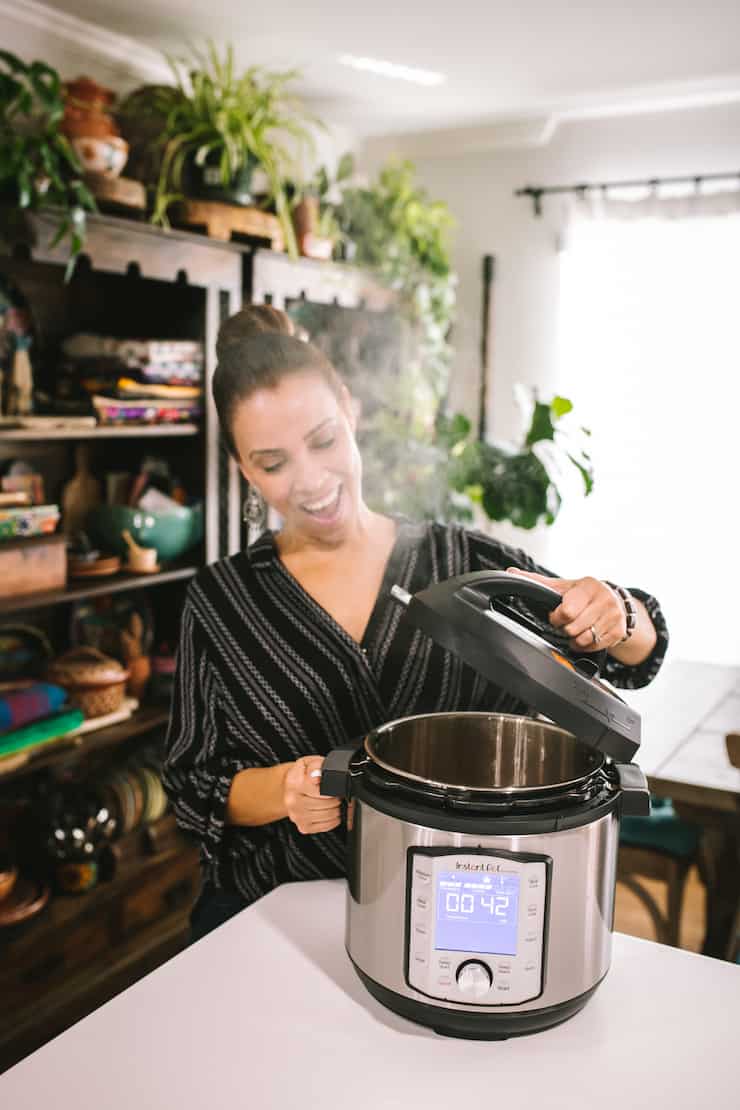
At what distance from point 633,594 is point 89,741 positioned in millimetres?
1706

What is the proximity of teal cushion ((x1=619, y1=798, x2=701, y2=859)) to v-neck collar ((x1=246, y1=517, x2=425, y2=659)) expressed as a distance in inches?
47.0

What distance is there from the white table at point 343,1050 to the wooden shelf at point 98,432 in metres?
1.51

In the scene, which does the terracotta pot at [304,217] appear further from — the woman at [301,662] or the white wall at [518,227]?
the woman at [301,662]

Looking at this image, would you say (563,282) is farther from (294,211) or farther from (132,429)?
(132,429)

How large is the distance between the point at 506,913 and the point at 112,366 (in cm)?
204

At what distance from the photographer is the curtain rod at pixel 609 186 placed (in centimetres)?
340

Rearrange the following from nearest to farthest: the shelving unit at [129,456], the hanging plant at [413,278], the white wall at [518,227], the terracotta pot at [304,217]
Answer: the shelving unit at [129,456] → the terracotta pot at [304,217] → the hanging plant at [413,278] → the white wall at [518,227]

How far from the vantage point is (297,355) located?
109cm

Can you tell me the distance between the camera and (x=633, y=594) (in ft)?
3.76

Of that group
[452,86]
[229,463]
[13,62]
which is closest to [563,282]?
[452,86]

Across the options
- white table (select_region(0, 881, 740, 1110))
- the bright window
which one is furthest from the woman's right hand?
the bright window

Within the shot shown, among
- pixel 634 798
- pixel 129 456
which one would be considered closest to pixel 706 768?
pixel 634 798

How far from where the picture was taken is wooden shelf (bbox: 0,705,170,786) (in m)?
2.30

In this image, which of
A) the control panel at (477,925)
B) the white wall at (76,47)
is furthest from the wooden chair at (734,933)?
the white wall at (76,47)
